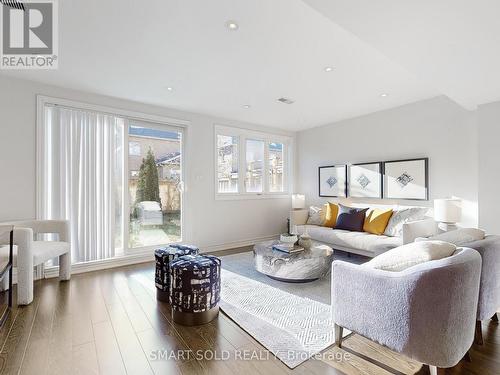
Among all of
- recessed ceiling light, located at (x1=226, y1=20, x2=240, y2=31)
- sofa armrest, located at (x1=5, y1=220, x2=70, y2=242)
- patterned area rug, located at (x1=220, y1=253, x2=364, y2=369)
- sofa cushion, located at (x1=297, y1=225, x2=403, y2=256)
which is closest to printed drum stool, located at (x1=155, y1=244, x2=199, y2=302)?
patterned area rug, located at (x1=220, y1=253, x2=364, y2=369)

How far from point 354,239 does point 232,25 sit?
3169 mm

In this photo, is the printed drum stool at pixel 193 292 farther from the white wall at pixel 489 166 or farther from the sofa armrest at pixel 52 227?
the white wall at pixel 489 166

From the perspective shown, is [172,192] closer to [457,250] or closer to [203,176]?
[203,176]

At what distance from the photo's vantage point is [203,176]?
462cm

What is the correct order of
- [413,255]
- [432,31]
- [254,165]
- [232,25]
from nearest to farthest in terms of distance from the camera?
1. [413,255]
2. [432,31]
3. [232,25]
4. [254,165]

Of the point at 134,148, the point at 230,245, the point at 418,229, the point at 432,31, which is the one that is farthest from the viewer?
the point at 230,245

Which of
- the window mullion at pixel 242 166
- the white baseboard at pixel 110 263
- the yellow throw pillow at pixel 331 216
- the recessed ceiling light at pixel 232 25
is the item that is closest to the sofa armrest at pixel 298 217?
the yellow throw pillow at pixel 331 216

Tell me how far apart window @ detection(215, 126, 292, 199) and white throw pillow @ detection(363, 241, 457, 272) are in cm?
350

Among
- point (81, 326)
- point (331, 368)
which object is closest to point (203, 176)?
point (81, 326)

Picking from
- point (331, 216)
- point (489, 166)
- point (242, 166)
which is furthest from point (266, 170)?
point (489, 166)

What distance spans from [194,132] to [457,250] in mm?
3963

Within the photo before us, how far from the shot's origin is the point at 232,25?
2.12 meters

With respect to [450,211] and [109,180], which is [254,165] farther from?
[450,211]

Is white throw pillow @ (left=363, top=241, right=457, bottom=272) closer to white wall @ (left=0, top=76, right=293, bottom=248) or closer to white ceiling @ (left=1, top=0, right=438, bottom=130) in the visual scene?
white ceiling @ (left=1, top=0, right=438, bottom=130)
